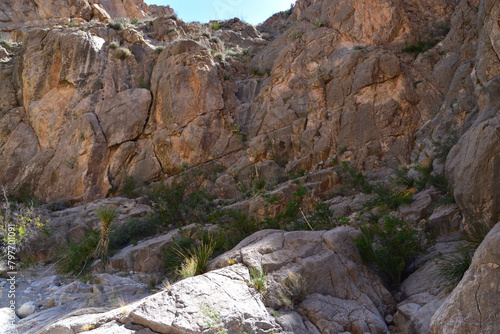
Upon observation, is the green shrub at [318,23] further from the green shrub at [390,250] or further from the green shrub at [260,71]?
the green shrub at [390,250]

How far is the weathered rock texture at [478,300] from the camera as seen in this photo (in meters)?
3.45

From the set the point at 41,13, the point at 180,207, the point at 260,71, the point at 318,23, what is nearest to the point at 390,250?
the point at 180,207

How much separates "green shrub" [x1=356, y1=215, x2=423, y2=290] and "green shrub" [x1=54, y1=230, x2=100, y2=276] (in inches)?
259

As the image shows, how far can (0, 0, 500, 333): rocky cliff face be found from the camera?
12.2 metres

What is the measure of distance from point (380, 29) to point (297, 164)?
6752 mm

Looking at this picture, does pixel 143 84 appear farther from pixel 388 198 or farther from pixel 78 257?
pixel 388 198

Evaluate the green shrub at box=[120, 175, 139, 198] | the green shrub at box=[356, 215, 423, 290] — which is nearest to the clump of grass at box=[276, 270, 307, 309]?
the green shrub at box=[356, 215, 423, 290]

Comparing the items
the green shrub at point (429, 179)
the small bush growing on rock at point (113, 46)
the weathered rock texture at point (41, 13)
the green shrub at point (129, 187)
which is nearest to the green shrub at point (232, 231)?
the green shrub at point (429, 179)

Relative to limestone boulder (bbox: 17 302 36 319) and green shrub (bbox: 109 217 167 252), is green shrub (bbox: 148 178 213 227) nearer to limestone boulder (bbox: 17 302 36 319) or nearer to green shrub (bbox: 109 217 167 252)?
green shrub (bbox: 109 217 167 252)

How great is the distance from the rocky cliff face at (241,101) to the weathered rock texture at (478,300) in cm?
452

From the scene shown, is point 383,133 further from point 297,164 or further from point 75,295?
point 75,295

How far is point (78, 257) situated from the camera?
9.23 meters

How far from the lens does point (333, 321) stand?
186 inches

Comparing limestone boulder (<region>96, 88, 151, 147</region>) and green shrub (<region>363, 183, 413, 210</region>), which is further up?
limestone boulder (<region>96, 88, 151, 147</region>)
